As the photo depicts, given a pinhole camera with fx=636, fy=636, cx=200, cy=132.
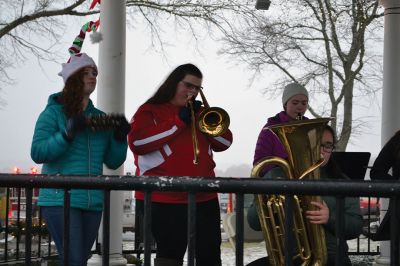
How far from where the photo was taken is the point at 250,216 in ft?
10.8

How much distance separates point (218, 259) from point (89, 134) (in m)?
1.04

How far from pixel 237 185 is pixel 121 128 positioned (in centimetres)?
142

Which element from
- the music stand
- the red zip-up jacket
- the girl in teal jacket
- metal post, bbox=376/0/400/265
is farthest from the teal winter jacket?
metal post, bbox=376/0/400/265

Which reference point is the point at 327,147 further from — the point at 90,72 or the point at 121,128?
the point at 90,72

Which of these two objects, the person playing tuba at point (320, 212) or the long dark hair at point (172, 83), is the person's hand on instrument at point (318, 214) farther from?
the long dark hair at point (172, 83)

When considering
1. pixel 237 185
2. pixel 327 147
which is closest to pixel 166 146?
pixel 327 147

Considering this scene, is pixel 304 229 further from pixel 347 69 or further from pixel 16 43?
pixel 347 69

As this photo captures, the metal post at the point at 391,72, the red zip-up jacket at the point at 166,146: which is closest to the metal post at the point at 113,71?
the metal post at the point at 391,72

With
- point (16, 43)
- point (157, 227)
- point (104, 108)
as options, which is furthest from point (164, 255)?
point (16, 43)

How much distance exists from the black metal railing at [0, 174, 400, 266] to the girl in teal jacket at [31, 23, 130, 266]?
0.75m

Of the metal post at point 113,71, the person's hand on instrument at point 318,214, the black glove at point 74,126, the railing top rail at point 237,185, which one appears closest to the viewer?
the railing top rail at point 237,185

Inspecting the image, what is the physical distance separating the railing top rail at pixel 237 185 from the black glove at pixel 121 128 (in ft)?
3.41

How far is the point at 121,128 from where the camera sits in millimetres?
3623

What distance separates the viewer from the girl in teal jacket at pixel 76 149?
11.3 ft
